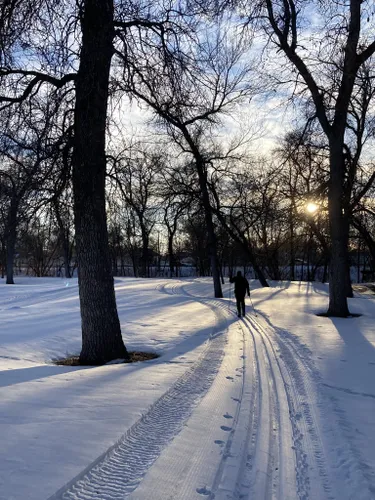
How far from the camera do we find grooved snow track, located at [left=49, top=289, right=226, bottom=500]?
3102 mm

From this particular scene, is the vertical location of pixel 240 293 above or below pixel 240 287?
below

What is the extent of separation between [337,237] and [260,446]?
12.2m

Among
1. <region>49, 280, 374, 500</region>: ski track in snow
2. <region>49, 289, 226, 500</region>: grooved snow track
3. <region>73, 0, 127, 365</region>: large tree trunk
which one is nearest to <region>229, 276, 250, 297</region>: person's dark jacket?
<region>73, 0, 127, 365</region>: large tree trunk

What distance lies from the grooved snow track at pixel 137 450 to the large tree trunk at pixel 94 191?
8.81 feet

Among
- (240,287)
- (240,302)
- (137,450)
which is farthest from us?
(240,287)

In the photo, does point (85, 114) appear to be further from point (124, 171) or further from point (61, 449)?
point (61, 449)

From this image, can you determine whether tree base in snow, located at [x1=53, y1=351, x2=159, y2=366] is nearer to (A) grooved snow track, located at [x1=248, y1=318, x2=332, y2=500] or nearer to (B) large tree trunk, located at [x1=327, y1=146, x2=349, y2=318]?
(A) grooved snow track, located at [x1=248, y1=318, x2=332, y2=500]

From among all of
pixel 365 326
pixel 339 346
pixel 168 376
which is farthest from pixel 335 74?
pixel 168 376

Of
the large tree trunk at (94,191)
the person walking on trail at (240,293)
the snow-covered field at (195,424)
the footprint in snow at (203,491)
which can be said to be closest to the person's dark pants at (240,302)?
the person walking on trail at (240,293)

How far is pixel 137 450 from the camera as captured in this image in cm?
383

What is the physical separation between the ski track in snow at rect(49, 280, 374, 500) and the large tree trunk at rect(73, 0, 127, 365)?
225cm

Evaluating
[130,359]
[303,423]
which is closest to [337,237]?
[130,359]

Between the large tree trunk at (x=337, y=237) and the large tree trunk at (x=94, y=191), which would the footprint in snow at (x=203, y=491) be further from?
the large tree trunk at (x=337, y=237)

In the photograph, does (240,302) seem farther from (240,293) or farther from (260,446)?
(260,446)
